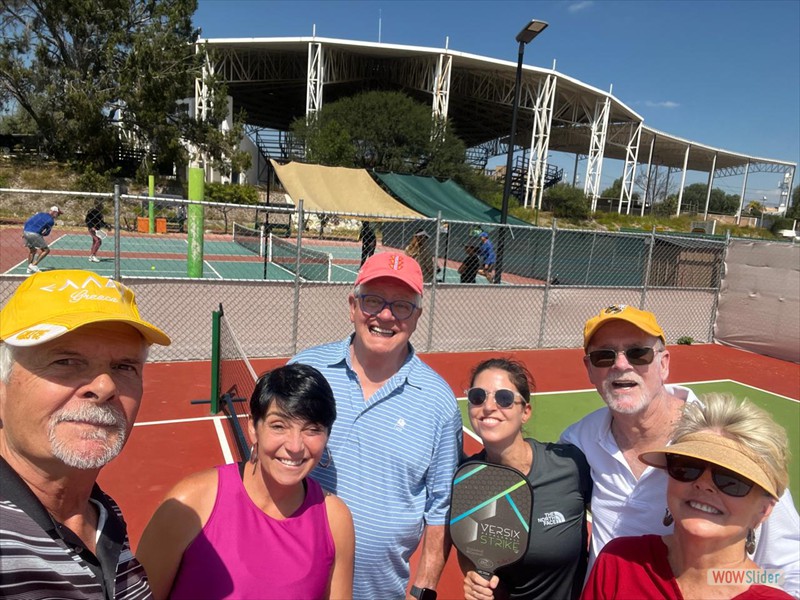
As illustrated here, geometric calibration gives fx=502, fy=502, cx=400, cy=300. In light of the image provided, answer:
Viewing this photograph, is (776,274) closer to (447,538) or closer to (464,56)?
(447,538)

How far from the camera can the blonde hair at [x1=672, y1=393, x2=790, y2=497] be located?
159 centimetres

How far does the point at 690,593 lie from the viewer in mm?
1590

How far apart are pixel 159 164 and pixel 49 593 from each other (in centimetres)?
4076

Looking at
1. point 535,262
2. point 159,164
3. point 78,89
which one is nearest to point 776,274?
point 535,262

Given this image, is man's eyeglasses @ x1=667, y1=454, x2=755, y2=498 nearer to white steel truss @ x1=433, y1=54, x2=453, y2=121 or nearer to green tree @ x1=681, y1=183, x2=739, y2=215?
white steel truss @ x1=433, y1=54, x2=453, y2=121

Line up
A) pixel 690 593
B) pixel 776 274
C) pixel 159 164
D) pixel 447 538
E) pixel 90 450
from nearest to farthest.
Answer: pixel 90 450 → pixel 690 593 → pixel 447 538 → pixel 776 274 → pixel 159 164

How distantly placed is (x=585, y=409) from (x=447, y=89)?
42634 mm

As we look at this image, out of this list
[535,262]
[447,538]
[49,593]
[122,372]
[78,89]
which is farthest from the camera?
[78,89]

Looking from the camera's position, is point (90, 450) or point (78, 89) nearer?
point (90, 450)

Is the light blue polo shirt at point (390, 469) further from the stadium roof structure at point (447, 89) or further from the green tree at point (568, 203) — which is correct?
the green tree at point (568, 203)

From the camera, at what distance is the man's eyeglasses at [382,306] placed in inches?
94.2

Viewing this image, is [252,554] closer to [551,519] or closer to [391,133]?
[551,519]

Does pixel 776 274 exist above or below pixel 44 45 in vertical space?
below

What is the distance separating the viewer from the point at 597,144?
177ft
